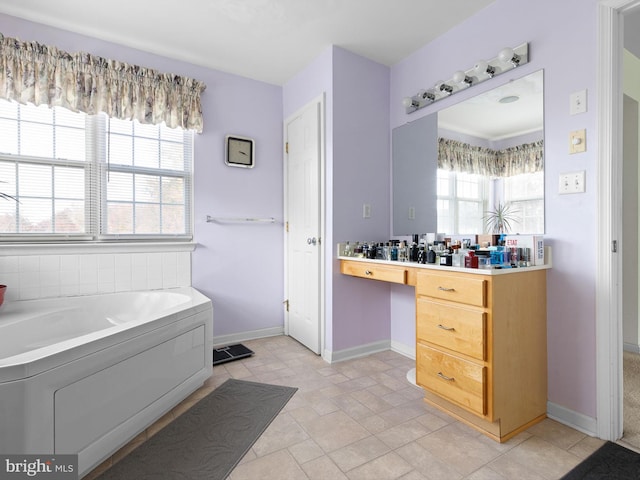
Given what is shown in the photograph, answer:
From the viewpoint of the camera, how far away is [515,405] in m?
1.75

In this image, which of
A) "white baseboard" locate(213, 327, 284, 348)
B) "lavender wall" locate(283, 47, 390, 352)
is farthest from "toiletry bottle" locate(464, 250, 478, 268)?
"white baseboard" locate(213, 327, 284, 348)

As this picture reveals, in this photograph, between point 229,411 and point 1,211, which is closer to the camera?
point 229,411

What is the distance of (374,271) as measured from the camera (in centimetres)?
248

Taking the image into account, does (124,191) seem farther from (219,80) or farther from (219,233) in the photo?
(219,80)

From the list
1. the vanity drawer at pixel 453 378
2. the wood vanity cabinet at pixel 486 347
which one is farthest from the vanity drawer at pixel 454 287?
the vanity drawer at pixel 453 378

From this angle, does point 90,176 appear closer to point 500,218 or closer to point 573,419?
point 500,218

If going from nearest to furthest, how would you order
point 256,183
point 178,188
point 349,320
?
1. point 349,320
2. point 178,188
3. point 256,183

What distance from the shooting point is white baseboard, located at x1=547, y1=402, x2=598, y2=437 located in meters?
1.73

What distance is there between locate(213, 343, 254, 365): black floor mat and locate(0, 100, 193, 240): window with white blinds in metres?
1.04

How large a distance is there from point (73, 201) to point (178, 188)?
0.77 metres

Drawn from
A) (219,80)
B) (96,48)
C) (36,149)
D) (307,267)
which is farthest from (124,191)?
(307,267)

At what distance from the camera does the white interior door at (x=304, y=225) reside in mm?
2873

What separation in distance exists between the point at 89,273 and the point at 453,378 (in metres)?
2.64

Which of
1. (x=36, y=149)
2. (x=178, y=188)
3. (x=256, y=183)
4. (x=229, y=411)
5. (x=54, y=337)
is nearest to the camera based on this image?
(x=229, y=411)
